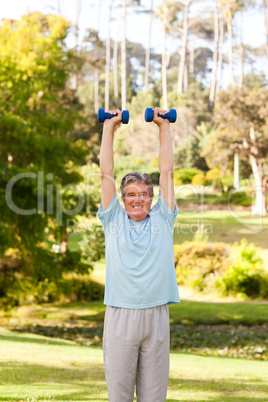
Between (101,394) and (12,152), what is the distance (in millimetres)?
8749

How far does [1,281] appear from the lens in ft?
48.6

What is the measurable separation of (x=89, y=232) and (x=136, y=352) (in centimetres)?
1485

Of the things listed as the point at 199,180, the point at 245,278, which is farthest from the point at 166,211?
the point at 199,180

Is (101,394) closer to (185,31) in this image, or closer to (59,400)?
(59,400)

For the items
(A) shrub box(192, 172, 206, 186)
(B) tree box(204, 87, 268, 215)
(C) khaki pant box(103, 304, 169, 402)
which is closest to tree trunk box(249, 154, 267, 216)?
(B) tree box(204, 87, 268, 215)

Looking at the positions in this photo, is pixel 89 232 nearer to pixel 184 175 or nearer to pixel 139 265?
pixel 184 175

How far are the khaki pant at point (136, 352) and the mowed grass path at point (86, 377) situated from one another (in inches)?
70.6

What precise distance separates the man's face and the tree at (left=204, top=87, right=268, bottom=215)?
882 inches

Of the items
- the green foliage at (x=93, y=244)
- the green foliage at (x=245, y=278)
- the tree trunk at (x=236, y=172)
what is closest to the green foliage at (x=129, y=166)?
the tree trunk at (x=236, y=172)

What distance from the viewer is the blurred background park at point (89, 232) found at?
639 cm

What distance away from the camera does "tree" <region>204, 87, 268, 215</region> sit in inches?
959

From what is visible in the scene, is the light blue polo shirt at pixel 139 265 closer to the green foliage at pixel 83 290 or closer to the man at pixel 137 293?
the man at pixel 137 293

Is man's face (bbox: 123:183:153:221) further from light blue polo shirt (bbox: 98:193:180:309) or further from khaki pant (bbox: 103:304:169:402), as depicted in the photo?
khaki pant (bbox: 103:304:169:402)

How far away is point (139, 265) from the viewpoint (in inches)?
101
